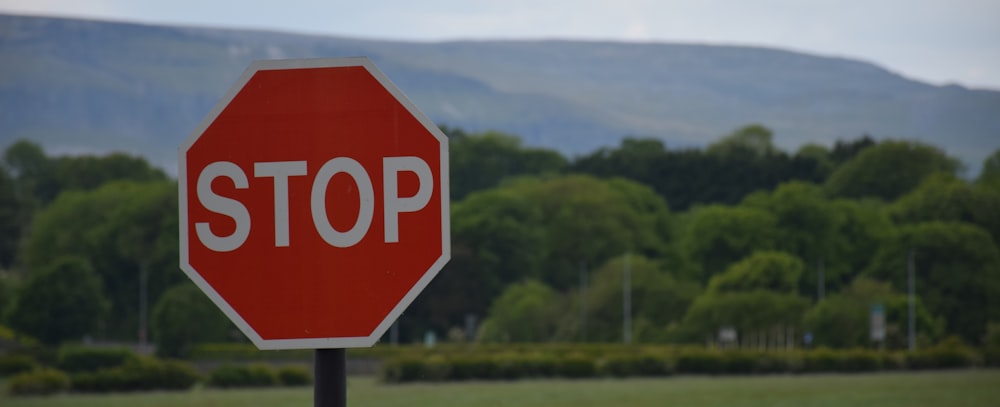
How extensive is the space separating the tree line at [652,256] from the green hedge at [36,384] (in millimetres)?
33026

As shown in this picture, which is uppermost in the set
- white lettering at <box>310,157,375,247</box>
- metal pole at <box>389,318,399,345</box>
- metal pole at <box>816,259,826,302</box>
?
white lettering at <box>310,157,375,247</box>

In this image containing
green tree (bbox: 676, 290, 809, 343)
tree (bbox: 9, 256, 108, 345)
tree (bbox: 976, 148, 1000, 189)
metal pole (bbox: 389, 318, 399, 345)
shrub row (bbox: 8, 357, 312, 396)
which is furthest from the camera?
tree (bbox: 976, 148, 1000, 189)

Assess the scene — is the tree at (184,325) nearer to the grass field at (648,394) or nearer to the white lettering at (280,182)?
the grass field at (648,394)

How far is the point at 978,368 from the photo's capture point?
172ft

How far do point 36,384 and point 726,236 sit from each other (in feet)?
194

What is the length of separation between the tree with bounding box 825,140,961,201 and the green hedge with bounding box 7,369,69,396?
8506 cm

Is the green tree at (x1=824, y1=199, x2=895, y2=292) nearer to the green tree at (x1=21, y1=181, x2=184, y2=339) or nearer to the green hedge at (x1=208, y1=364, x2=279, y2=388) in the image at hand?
the green tree at (x1=21, y1=181, x2=184, y2=339)

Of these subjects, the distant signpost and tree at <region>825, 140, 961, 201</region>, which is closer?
the distant signpost

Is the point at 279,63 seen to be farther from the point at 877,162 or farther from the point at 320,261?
the point at 877,162

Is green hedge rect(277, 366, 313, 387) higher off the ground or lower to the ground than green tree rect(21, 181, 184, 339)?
lower

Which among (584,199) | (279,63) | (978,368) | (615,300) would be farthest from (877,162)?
(279,63)

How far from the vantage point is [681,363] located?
52.8 m

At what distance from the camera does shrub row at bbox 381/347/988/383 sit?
168 feet

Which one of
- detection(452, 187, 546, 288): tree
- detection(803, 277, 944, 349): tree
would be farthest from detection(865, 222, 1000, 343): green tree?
detection(452, 187, 546, 288): tree
